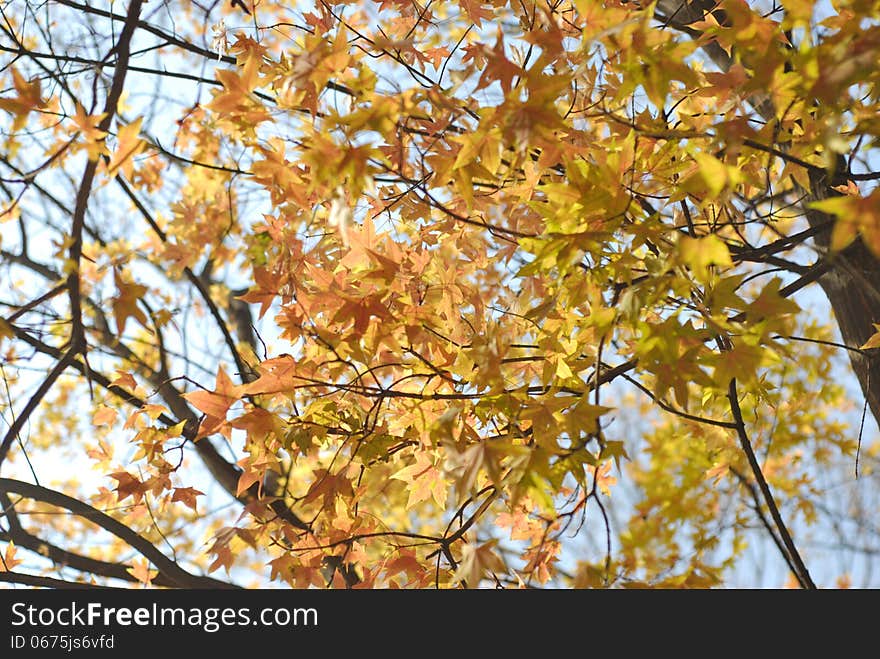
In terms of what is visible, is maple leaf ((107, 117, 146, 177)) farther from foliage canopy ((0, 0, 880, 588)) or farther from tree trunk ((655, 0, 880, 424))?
tree trunk ((655, 0, 880, 424))

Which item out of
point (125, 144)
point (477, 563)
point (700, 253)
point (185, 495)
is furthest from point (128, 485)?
point (700, 253)

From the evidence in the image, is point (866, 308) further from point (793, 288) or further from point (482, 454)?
point (482, 454)

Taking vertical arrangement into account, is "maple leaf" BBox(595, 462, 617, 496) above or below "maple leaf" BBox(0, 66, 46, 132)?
below

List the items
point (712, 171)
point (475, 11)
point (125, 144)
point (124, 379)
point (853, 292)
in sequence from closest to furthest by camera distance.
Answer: point (712, 171) < point (125, 144) < point (475, 11) < point (124, 379) < point (853, 292)

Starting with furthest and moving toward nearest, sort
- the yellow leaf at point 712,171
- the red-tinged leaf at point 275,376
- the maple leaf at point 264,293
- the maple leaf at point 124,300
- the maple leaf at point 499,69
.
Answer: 1. the maple leaf at point 264,293
2. the red-tinged leaf at point 275,376
3. the maple leaf at point 124,300
4. the maple leaf at point 499,69
5. the yellow leaf at point 712,171

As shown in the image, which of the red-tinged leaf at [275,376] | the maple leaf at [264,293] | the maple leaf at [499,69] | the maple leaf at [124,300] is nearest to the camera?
the maple leaf at [499,69]

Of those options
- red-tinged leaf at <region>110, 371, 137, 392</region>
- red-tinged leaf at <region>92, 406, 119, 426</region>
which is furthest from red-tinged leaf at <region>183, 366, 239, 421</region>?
red-tinged leaf at <region>92, 406, 119, 426</region>

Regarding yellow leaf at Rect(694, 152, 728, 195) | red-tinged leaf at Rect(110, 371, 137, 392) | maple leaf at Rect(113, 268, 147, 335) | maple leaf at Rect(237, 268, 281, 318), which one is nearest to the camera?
yellow leaf at Rect(694, 152, 728, 195)

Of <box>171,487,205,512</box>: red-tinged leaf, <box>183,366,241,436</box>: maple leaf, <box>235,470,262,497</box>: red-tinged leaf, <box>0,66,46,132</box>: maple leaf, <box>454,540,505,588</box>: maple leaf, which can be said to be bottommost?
<box>454,540,505,588</box>: maple leaf

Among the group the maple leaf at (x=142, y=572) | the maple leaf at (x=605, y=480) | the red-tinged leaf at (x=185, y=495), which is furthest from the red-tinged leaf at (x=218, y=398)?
the maple leaf at (x=605, y=480)

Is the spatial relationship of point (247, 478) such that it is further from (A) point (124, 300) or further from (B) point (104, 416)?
(B) point (104, 416)

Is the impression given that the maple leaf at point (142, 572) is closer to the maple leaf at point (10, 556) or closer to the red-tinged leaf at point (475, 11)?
the maple leaf at point (10, 556)

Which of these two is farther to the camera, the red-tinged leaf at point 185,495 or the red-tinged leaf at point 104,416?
the red-tinged leaf at point 104,416
